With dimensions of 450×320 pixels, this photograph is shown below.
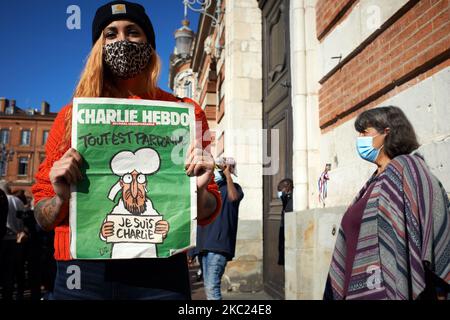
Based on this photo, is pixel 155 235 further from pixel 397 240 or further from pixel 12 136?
pixel 12 136

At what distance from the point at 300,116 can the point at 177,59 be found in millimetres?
23554

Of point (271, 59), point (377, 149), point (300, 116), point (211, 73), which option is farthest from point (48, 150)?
point (211, 73)

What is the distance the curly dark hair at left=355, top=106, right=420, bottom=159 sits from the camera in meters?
2.82

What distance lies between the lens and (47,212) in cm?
166

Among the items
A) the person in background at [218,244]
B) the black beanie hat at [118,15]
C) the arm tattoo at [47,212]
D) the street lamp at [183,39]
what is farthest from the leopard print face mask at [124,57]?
the street lamp at [183,39]

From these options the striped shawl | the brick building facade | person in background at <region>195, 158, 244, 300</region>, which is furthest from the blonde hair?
the brick building facade

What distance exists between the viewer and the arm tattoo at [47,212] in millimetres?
1635

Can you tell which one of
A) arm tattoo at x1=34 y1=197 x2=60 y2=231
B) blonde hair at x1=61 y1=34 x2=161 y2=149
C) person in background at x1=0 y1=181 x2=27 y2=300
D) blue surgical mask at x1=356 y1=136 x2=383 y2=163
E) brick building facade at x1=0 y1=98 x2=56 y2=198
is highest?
brick building facade at x1=0 y1=98 x2=56 y2=198

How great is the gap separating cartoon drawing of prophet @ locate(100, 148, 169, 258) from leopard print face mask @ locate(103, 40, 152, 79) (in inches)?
15.8

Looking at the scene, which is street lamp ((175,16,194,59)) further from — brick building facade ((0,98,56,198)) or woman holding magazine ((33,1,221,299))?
brick building facade ((0,98,56,198))

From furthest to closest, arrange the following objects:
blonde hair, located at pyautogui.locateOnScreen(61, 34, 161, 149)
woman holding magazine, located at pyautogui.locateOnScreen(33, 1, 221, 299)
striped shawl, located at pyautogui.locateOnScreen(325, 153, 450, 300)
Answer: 1. striped shawl, located at pyautogui.locateOnScreen(325, 153, 450, 300)
2. blonde hair, located at pyautogui.locateOnScreen(61, 34, 161, 149)
3. woman holding magazine, located at pyautogui.locateOnScreen(33, 1, 221, 299)

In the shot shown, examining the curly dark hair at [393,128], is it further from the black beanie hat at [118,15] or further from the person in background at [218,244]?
the person in background at [218,244]

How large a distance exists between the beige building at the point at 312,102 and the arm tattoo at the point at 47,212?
7.85ft

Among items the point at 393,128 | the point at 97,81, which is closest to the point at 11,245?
the point at 97,81
